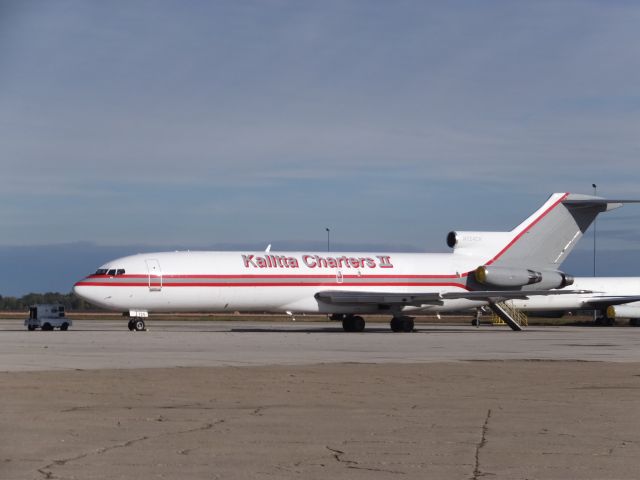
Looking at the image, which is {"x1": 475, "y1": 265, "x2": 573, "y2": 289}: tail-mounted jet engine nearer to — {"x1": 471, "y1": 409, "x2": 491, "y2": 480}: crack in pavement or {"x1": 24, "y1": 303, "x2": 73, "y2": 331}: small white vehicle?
{"x1": 24, "y1": 303, "x2": 73, "y2": 331}: small white vehicle

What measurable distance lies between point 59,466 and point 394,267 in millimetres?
42017

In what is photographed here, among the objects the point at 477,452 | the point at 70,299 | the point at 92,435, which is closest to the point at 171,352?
the point at 92,435

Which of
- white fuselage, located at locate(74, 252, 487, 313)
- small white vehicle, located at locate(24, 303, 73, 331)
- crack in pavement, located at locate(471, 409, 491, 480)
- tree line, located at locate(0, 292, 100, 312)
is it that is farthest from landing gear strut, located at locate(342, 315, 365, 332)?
tree line, located at locate(0, 292, 100, 312)

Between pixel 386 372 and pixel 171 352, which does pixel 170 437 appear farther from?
pixel 171 352

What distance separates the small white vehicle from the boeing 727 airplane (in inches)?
269

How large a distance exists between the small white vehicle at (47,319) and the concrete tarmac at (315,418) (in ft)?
86.3

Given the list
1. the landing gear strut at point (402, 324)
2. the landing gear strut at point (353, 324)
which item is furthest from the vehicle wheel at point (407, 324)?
the landing gear strut at point (353, 324)

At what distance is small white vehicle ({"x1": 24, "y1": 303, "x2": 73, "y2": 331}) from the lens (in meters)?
52.0

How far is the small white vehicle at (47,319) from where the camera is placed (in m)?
52.0

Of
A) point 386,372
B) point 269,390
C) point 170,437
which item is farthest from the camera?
point 386,372

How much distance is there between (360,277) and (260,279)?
564 cm

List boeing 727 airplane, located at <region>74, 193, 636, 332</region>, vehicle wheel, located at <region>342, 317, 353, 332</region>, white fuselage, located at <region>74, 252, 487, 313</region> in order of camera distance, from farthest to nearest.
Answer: vehicle wheel, located at <region>342, 317, 353, 332</region> < boeing 727 airplane, located at <region>74, 193, 636, 332</region> < white fuselage, located at <region>74, 252, 487, 313</region>

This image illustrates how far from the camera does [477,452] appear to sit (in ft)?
36.8

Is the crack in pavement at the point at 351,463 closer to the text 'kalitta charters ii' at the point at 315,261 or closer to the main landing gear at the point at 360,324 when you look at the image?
the text 'kalitta charters ii' at the point at 315,261
